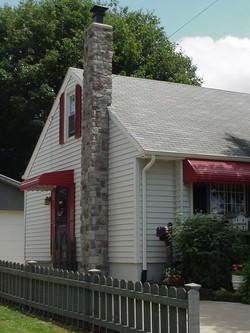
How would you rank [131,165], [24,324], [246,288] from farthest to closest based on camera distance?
[131,165] → [246,288] → [24,324]

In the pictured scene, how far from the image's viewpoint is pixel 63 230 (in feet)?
62.0

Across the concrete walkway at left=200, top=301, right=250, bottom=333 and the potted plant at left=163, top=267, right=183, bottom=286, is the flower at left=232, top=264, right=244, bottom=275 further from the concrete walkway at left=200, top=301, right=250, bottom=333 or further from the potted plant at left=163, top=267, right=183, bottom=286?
the potted plant at left=163, top=267, right=183, bottom=286

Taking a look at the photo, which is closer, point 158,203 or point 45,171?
point 158,203

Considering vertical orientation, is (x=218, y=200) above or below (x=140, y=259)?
above

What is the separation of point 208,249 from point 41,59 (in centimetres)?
2101

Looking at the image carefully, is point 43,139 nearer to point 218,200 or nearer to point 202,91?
point 202,91

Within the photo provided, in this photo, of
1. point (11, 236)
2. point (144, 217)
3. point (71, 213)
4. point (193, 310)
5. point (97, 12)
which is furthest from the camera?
point (11, 236)

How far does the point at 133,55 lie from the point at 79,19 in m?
3.79

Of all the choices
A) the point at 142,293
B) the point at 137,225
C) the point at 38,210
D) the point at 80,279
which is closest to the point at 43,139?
the point at 38,210

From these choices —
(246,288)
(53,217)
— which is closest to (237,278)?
(246,288)

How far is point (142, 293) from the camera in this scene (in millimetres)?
7617

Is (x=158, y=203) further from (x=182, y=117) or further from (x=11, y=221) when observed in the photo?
(x=11, y=221)

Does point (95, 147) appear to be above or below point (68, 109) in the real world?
below

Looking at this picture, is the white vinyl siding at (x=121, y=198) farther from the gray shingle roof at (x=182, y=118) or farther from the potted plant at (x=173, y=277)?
the potted plant at (x=173, y=277)
